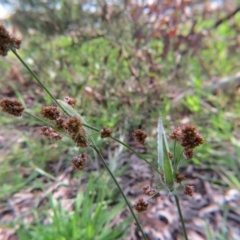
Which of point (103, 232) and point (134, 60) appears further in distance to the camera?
point (134, 60)

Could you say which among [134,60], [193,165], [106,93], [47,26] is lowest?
[193,165]

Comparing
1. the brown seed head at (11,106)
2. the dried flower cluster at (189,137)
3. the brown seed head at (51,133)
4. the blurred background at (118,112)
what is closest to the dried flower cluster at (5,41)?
the brown seed head at (11,106)

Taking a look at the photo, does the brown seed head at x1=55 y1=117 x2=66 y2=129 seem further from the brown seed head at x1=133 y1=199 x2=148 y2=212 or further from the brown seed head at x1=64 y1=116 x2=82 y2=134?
the brown seed head at x1=133 y1=199 x2=148 y2=212

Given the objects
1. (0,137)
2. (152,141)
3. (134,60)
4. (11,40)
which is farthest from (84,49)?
(11,40)

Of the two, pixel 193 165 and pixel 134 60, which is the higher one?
pixel 134 60

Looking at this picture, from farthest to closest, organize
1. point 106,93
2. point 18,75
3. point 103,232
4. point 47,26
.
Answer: point 18,75 < point 47,26 < point 106,93 < point 103,232

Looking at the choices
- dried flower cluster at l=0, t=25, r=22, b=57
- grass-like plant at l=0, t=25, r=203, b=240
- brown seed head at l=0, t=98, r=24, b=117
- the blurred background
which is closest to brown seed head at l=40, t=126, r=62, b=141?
grass-like plant at l=0, t=25, r=203, b=240

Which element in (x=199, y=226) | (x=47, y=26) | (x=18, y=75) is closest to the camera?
A: (x=199, y=226)

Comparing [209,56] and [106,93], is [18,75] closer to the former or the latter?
[106,93]
